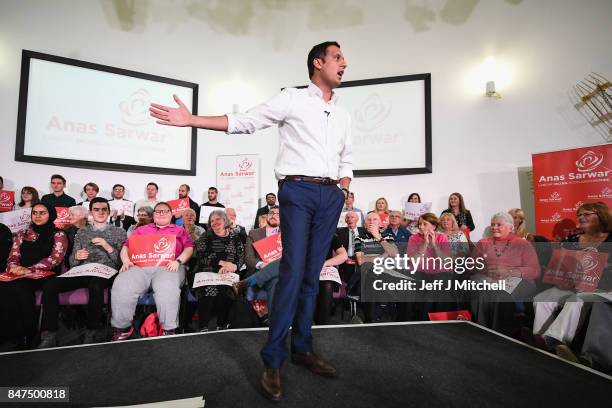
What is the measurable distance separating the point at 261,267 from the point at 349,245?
1.12m

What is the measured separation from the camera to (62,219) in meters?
3.64

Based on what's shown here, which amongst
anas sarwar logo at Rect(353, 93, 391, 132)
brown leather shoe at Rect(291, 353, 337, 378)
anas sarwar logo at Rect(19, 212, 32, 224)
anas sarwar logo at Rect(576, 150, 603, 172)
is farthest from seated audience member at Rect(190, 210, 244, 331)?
anas sarwar logo at Rect(576, 150, 603, 172)

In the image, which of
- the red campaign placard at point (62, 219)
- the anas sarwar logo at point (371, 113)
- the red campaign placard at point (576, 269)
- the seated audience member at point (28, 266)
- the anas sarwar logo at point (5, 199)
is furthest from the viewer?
the anas sarwar logo at point (371, 113)

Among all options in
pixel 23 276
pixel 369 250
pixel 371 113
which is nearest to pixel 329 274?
pixel 369 250

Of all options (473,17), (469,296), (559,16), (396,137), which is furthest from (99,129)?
(559,16)

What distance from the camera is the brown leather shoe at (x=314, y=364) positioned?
1.53 metres

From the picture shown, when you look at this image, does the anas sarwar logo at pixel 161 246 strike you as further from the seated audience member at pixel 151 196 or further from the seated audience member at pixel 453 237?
the seated audience member at pixel 151 196

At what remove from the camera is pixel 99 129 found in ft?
18.3

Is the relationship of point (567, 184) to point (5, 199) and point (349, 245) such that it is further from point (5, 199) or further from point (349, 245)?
point (5, 199)

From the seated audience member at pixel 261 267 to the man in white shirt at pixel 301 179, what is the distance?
89cm

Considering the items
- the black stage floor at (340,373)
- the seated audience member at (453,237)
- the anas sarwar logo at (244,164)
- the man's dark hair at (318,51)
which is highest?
the anas sarwar logo at (244,164)

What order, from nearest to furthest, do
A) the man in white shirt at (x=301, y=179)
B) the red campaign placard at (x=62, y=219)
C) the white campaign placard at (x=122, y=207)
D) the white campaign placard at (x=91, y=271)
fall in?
the man in white shirt at (x=301, y=179)
the white campaign placard at (x=91, y=271)
the red campaign placard at (x=62, y=219)
the white campaign placard at (x=122, y=207)

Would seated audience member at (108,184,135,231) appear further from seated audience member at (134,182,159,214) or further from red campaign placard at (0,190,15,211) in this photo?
red campaign placard at (0,190,15,211)

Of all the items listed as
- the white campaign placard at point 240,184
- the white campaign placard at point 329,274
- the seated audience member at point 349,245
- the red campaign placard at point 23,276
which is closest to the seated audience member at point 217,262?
the white campaign placard at point 329,274
